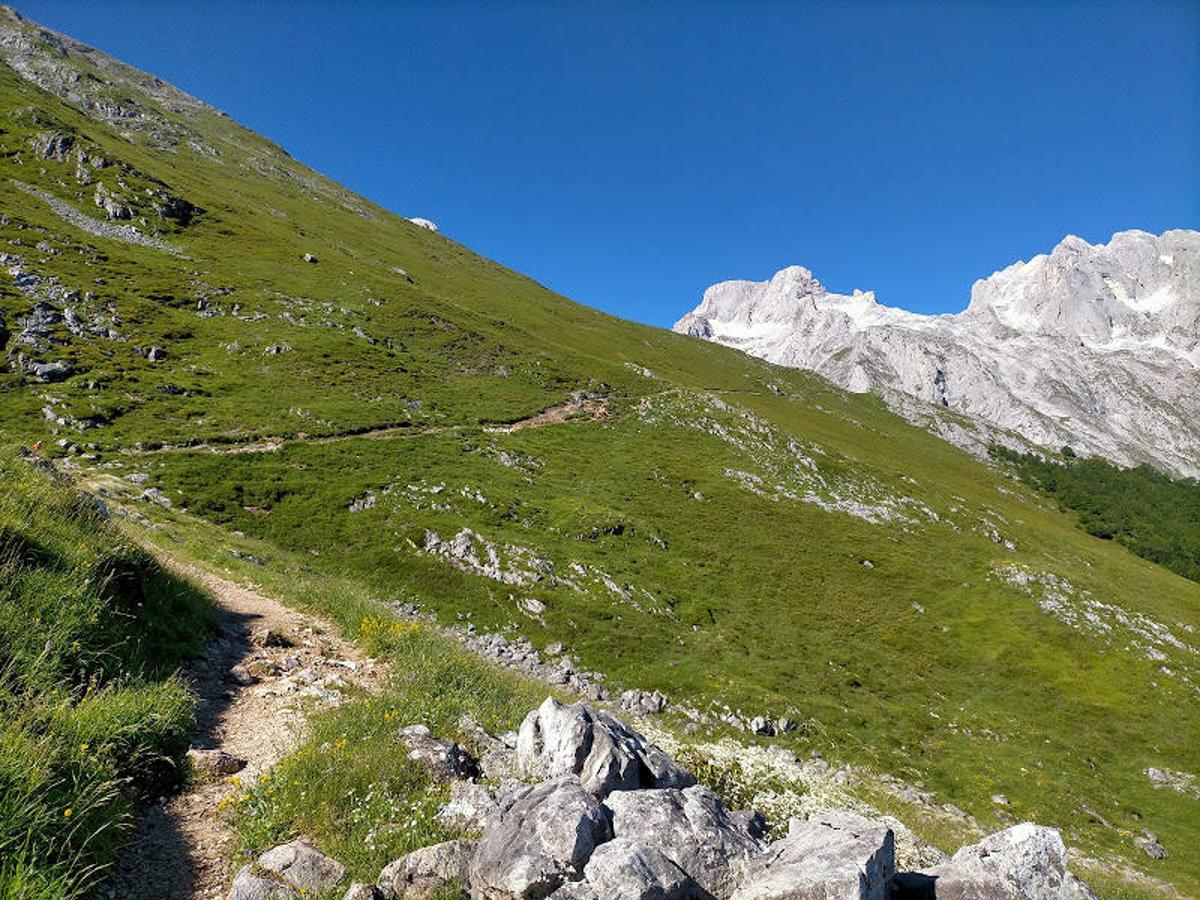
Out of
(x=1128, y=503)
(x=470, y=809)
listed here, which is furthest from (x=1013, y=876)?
(x=1128, y=503)

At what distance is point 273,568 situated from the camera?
25.3m

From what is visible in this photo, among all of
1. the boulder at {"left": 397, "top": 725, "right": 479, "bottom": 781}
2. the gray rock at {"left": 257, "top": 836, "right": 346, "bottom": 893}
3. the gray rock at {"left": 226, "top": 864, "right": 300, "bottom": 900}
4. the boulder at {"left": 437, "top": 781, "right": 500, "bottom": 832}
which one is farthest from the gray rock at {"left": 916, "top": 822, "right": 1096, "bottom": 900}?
the gray rock at {"left": 226, "top": 864, "right": 300, "bottom": 900}

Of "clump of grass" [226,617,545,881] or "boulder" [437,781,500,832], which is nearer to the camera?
"clump of grass" [226,617,545,881]

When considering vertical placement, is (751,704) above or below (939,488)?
below

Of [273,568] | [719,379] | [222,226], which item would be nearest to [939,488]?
[719,379]

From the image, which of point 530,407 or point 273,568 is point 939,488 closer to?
point 530,407

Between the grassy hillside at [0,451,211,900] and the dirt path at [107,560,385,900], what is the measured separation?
0.41m

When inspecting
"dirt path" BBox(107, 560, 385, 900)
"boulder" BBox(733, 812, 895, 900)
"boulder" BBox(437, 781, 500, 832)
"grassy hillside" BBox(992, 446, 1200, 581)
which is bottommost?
"dirt path" BBox(107, 560, 385, 900)

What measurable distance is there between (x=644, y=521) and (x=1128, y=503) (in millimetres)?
A: 176070

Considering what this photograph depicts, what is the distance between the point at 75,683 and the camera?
871cm

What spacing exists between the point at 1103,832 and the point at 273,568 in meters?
39.8

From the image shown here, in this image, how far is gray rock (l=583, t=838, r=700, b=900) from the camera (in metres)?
5.64

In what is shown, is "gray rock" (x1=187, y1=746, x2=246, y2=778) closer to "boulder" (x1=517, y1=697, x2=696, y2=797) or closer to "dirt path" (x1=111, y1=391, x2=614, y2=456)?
"boulder" (x1=517, y1=697, x2=696, y2=797)

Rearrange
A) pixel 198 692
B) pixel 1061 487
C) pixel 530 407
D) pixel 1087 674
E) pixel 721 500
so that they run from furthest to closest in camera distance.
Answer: pixel 1061 487 < pixel 530 407 < pixel 721 500 < pixel 1087 674 < pixel 198 692
